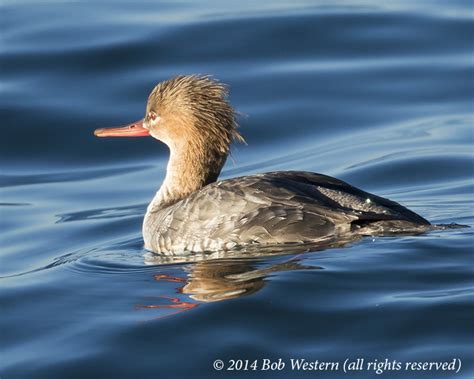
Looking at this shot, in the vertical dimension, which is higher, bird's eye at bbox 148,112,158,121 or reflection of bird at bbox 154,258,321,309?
bird's eye at bbox 148,112,158,121

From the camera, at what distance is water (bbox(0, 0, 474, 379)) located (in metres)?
7.99

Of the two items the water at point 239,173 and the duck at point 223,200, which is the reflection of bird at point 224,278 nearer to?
the water at point 239,173

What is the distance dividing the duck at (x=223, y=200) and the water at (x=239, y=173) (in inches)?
7.8

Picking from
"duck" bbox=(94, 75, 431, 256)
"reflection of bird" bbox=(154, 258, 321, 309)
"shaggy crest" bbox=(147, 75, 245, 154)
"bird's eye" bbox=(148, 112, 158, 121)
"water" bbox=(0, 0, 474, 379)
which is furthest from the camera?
"bird's eye" bbox=(148, 112, 158, 121)

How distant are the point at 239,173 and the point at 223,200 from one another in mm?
3839

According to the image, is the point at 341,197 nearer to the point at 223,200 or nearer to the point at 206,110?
the point at 223,200

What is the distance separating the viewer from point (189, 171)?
1052 centimetres

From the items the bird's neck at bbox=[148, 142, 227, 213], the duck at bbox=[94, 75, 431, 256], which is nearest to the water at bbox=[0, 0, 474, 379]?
the duck at bbox=[94, 75, 431, 256]

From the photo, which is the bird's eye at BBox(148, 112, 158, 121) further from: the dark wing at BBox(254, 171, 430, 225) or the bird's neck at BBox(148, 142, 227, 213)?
the dark wing at BBox(254, 171, 430, 225)

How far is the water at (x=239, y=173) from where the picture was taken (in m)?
7.99

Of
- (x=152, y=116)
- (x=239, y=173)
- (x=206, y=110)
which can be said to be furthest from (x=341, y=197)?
(x=239, y=173)

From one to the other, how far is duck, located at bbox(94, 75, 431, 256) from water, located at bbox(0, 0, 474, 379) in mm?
198

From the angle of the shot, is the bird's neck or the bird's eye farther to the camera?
the bird's eye

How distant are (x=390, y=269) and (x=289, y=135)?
5.84 meters
